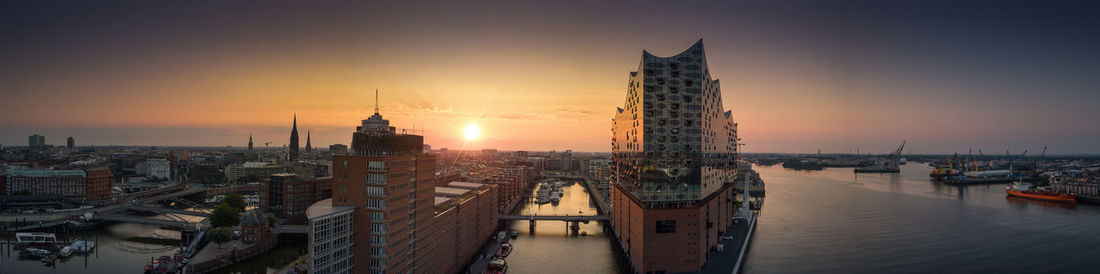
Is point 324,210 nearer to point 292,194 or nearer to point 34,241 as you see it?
point 292,194

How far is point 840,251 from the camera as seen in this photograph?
141 ft

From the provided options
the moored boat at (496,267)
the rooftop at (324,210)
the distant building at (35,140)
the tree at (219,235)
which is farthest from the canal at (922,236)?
the distant building at (35,140)

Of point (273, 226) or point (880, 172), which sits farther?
point (880, 172)

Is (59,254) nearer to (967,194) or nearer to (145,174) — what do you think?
(145,174)

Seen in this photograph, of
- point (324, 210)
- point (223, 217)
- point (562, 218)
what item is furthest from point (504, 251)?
point (223, 217)

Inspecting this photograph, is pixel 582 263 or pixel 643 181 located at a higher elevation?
pixel 643 181

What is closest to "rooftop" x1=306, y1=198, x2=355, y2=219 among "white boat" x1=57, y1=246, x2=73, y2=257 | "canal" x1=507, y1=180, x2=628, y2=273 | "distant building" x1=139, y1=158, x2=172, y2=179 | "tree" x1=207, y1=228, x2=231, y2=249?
"canal" x1=507, y1=180, x2=628, y2=273

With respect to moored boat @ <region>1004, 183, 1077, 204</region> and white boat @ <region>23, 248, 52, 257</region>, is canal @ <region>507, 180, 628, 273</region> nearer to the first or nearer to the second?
white boat @ <region>23, 248, 52, 257</region>

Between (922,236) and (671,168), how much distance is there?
36.6 meters

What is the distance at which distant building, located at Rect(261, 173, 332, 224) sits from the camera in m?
49.9

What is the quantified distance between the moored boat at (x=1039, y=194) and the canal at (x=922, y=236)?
256 centimetres

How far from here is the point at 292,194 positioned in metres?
49.7

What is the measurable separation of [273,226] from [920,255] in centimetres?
6345

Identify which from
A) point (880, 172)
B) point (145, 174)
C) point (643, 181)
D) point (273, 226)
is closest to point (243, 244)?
point (273, 226)
